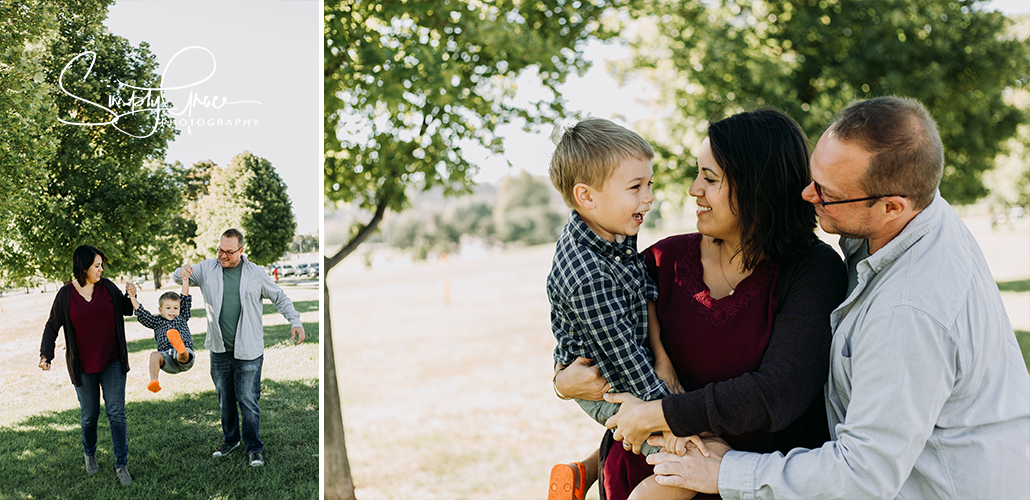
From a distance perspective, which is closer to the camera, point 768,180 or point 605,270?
point 768,180

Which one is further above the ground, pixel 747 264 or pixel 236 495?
pixel 747 264

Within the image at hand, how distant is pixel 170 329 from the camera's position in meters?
2.93

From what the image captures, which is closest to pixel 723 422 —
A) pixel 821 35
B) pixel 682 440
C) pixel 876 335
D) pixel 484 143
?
pixel 682 440

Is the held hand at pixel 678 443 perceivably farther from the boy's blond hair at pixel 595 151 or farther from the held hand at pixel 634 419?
the boy's blond hair at pixel 595 151

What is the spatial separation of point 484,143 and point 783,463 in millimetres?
2690

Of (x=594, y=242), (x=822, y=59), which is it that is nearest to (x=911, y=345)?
(x=594, y=242)

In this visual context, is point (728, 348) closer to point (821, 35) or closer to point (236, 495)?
point (236, 495)

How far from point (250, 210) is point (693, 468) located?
2.24 metres

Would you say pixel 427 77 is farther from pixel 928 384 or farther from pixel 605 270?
pixel 928 384

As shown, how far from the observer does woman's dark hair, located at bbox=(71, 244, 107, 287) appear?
2.84 meters

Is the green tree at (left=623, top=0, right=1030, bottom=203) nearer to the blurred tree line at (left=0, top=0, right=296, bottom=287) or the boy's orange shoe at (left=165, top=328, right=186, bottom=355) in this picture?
the blurred tree line at (left=0, top=0, right=296, bottom=287)

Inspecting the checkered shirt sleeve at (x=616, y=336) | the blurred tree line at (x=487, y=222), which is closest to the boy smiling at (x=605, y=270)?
the checkered shirt sleeve at (x=616, y=336)

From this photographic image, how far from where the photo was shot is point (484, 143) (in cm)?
397

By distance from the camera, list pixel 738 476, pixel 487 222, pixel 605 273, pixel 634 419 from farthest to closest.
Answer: pixel 487 222, pixel 605 273, pixel 634 419, pixel 738 476
